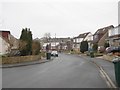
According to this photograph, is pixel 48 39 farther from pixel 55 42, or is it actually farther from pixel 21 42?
pixel 21 42

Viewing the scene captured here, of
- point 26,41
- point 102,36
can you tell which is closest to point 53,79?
point 26,41

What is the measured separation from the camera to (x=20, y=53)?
3678 cm

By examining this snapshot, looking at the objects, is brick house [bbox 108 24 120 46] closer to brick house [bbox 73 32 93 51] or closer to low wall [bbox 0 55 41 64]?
low wall [bbox 0 55 41 64]

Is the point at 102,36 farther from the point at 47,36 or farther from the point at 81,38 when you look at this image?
the point at 47,36

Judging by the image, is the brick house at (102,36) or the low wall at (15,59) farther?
the brick house at (102,36)

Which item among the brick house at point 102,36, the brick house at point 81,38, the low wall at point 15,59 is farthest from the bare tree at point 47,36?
the low wall at point 15,59

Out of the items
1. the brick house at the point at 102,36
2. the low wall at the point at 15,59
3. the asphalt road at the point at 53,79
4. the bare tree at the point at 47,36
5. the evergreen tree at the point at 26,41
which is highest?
the bare tree at the point at 47,36

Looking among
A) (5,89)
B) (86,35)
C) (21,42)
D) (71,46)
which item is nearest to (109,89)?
(5,89)

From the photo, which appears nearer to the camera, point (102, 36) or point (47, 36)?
point (102, 36)

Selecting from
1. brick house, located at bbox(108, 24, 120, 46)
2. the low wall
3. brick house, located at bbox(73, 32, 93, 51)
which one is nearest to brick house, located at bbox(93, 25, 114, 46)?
brick house, located at bbox(108, 24, 120, 46)

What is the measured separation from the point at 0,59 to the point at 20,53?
23.2 feet

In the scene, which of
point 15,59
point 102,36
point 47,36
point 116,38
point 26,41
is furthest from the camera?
point 47,36

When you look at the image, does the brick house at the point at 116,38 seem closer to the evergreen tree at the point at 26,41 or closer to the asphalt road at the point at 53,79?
the evergreen tree at the point at 26,41

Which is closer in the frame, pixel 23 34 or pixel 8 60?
pixel 8 60
